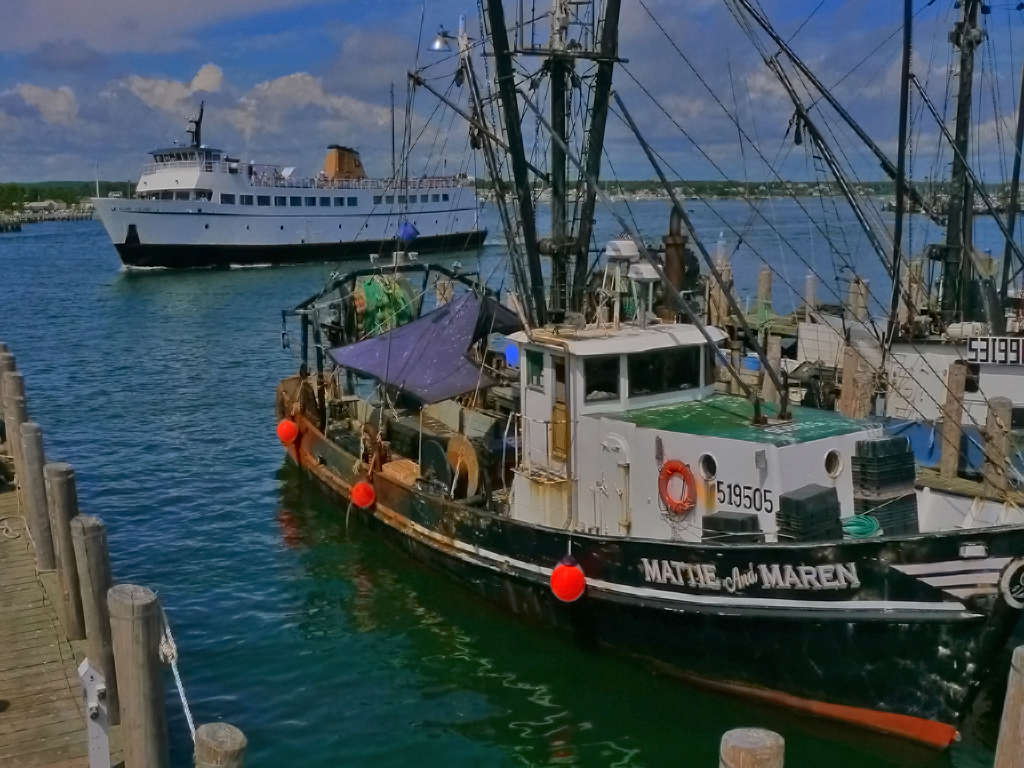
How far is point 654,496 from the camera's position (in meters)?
11.5

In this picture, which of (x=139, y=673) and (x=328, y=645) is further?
(x=328, y=645)

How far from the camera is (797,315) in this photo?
28.9 metres

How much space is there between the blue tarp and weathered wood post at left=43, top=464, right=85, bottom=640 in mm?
6146

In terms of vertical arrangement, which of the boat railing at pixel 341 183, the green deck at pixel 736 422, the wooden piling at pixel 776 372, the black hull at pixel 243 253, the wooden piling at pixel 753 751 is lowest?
the wooden piling at pixel 753 751

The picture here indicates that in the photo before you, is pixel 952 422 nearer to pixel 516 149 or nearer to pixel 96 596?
pixel 516 149

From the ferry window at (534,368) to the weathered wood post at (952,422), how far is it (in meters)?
5.96

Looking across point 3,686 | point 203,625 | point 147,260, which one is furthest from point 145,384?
point 147,260

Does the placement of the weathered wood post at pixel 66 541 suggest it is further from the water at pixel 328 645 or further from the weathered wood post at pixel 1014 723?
the weathered wood post at pixel 1014 723

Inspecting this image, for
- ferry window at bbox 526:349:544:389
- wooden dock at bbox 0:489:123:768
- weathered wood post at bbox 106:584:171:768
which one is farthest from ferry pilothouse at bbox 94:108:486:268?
weathered wood post at bbox 106:584:171:768

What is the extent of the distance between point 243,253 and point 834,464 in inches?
2835

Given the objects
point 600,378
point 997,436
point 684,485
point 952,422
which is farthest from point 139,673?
point 997,436

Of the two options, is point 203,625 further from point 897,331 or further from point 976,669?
point 897,331

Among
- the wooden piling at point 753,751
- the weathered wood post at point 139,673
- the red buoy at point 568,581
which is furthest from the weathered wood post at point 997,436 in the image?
the weathered wood post at point 139,673

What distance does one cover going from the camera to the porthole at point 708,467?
10.8 m
